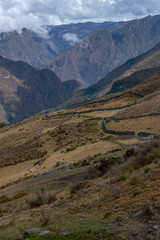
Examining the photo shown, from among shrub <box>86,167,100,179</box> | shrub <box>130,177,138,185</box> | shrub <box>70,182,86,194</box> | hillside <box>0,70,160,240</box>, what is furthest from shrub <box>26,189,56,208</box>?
shrub <box>130,177,138,185</box>

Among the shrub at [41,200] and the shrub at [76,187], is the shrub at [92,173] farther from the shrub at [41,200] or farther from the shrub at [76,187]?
the shrub at [41,200]

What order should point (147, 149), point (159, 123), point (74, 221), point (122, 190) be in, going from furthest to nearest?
point (159, 123) → point (147, 149) → point (122, 190) → point (74, 221)

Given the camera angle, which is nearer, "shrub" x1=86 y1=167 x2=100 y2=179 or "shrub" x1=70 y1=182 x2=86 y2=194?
"shrub" x1=70 y1=182 x2=86 y2=194

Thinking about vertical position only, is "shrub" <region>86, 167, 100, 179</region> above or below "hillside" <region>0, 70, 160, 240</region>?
below

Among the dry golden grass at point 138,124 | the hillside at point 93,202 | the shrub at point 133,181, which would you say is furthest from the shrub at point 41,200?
the dry golden grass at point 138,124

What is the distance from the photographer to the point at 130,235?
8.16 m

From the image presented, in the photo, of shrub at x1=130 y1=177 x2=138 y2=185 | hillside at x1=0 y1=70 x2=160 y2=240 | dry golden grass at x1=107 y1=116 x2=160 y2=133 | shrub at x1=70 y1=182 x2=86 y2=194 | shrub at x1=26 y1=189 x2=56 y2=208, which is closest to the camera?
hillside at x1=0 y1=70 x2=160 y2=240

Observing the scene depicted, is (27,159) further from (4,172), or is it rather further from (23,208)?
(23,208)

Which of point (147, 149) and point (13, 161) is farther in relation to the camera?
point (13, 161)

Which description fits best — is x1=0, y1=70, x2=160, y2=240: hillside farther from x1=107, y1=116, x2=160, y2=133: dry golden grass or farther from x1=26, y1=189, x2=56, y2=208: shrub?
x1=107, y1=116, x2=160, y2=133: dry golden grass

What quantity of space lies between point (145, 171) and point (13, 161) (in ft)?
92.3

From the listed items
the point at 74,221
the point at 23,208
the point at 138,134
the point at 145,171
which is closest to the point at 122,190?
the point at 145,171

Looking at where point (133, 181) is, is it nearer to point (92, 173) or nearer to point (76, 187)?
point (76, 187)

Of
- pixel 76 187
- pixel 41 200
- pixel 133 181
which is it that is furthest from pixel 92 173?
pixel 133 181
